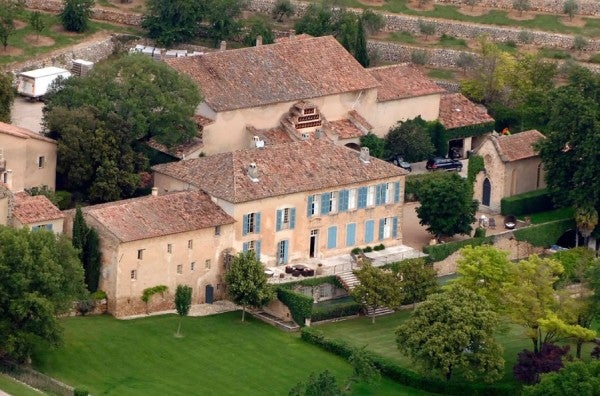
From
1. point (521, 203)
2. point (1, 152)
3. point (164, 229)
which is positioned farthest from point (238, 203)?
point (521, 203)

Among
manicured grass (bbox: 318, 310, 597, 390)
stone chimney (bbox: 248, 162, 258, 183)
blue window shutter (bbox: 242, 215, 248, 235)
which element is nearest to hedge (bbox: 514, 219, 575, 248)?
manicured grass (bbox: 318, 310, 597, 390)

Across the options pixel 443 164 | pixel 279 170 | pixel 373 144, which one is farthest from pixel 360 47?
pixel 279 170

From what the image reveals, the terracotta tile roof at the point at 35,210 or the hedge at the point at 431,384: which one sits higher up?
the terracotta tile roof at the point at 35,210

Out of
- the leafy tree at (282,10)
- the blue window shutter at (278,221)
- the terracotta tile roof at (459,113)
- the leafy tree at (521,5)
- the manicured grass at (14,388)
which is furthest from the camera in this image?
the leafy tree at (521,5)

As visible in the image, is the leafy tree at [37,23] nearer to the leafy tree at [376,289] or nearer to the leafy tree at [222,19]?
the leafy tree at [222,19]

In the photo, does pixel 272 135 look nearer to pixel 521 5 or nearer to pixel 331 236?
pixel 331 236

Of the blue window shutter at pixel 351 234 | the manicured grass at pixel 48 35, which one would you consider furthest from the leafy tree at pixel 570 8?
the blue window shutter at pixel 351 234
